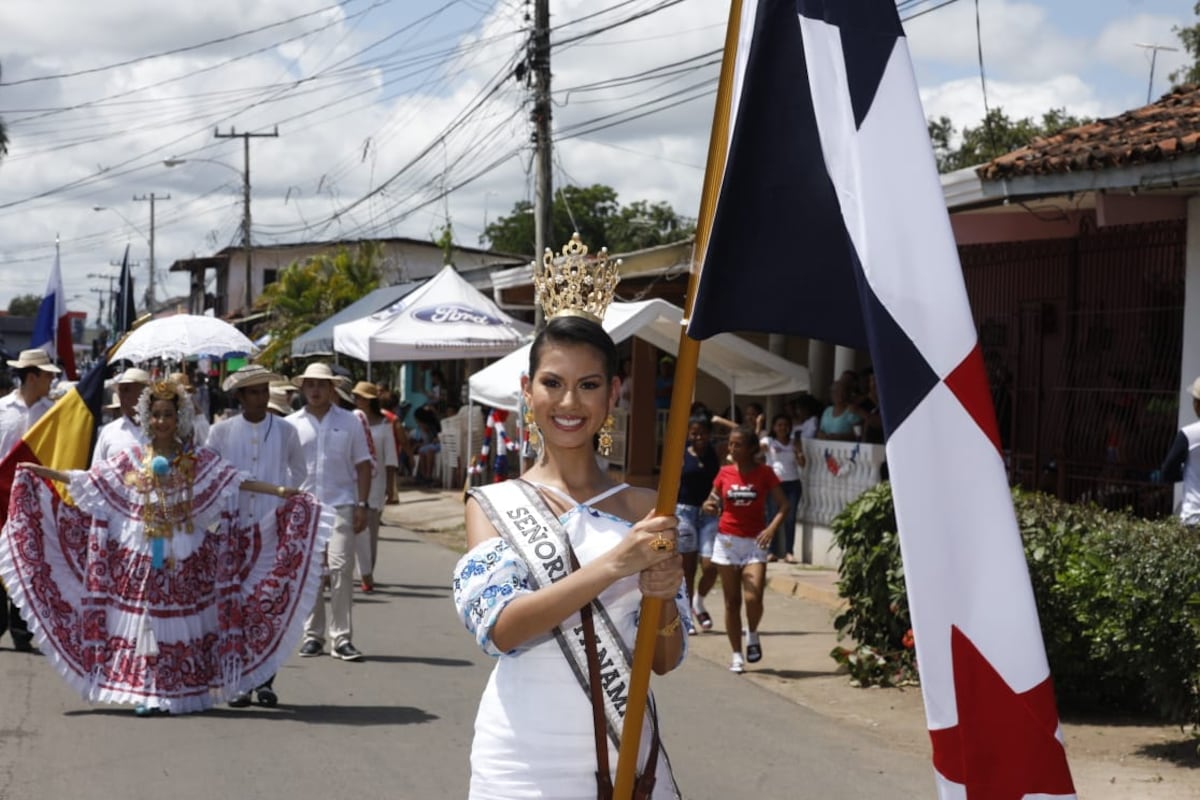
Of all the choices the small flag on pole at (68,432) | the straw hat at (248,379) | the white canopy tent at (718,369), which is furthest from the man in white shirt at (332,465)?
the white canopy tent at (718,369)

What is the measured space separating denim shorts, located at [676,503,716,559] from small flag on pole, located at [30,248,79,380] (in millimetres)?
11838

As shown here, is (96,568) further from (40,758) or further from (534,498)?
(534,498)

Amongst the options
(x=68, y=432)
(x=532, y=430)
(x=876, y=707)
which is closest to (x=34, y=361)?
(x=68, y=432)

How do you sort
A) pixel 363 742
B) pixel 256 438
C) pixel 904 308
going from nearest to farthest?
pixel 904 308 < pixel 363 742 < pixel 256 438

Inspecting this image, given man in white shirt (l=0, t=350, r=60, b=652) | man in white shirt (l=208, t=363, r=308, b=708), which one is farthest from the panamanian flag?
man in white shirt (l=0, t=350, r=60, b=652)

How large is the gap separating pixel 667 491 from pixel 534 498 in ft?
1.45

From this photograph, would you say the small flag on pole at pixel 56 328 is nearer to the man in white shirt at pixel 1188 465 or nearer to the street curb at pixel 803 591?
the street curb at pixel 803 591

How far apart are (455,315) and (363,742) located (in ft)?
48.9

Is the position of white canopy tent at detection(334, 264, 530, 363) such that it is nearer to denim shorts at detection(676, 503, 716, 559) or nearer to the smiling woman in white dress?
denim shorts at detection(676, 503, 716, 559)

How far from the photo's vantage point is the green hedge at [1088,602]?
7840 millimetres

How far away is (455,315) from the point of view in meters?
22.8

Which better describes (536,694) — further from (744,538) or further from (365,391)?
(365,391)

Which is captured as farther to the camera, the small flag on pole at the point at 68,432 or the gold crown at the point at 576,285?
the small flag on pole at the point at 68,432

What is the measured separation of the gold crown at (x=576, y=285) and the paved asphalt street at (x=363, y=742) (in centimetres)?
388
